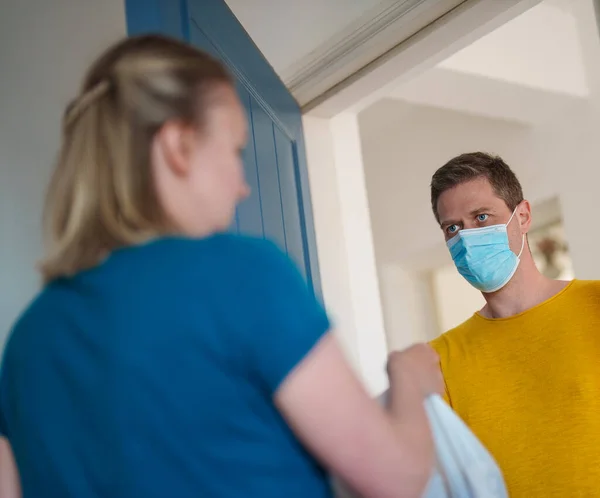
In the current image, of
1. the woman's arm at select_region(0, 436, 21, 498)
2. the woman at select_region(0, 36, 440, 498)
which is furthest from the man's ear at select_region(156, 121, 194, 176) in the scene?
the woman's arm at select_region(0, 436, 21, 498)

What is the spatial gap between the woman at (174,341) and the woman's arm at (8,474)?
0.37ft

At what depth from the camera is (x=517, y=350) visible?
1546 millimetres

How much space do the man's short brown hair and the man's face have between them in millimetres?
13

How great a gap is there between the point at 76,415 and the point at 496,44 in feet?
8.88

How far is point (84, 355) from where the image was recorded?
2.17 ft

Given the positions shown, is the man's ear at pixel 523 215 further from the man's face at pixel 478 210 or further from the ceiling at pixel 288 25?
the ceiling at pixel 288 25

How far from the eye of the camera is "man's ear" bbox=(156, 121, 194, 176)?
2.25ft

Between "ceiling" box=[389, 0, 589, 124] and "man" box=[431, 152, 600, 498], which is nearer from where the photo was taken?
"man" box=[431, 152, 600, 498]

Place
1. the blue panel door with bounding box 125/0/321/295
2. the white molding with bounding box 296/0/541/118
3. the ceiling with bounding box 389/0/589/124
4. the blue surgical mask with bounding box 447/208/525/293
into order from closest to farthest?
the blue panel door with bounding box 125/0/321/295, the blue surgical mask with bounding box 447/208/525/293, the white molding with bounding box 296/0/541/118, the ceiling with bounding box 389/0/589/124

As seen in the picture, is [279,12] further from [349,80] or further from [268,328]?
[268,328]

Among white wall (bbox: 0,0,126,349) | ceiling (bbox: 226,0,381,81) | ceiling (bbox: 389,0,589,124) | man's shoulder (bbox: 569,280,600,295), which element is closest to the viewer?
white wall (bbox: 0,0,126,349)

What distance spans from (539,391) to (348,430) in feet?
3.16

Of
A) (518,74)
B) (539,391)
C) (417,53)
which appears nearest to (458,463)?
(539,391)

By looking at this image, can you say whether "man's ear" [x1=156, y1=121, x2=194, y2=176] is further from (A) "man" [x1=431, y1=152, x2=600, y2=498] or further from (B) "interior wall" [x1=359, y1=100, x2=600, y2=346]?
(B) "interior wall" [x1=359, y1=100, x2=600, y2=346]
